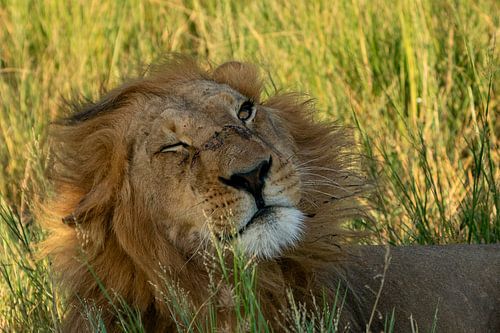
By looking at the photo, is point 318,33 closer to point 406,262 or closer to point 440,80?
point 440,80

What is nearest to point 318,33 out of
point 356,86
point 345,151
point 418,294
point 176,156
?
point 356,86

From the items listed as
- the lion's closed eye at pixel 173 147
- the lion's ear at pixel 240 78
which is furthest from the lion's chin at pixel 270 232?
the lion's ear at pixel 240 78

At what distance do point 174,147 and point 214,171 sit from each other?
200 millimetres

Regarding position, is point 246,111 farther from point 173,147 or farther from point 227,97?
point 173,147

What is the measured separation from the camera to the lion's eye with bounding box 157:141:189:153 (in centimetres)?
291

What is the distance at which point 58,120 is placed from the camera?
3252 millimetres

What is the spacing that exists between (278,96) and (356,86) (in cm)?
226

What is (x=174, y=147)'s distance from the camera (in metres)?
2.92

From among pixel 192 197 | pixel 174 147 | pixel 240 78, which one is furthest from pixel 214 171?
pixel 240 78

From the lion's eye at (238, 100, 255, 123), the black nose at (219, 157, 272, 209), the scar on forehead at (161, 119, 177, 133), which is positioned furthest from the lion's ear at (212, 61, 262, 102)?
the black nose at (219, 157, 272, 209)

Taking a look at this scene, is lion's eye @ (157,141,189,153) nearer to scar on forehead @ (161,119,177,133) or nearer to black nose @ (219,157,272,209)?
scar on forehead @ (161,119,177,133)

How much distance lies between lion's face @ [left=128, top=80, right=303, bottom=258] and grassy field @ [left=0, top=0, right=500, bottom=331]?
3.77 feet

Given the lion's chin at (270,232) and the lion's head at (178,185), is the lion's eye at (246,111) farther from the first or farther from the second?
the lion's chin at (270,232)

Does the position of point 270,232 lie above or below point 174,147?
below
